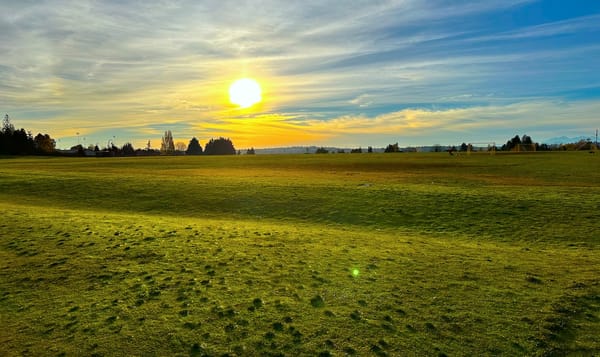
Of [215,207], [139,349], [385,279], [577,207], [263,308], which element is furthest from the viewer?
[215,207]

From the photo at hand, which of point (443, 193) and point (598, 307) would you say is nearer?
point (598, 307)

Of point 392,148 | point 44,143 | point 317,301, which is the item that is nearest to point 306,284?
point 317,301

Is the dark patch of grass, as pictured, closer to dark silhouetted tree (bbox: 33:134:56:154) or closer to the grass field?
the grass field

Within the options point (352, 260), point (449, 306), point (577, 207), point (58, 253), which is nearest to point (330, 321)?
point (449, 306)

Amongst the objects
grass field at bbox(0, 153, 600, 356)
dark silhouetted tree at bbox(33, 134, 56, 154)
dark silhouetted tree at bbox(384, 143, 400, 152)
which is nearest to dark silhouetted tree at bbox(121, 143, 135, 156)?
dark silhouetted tree at bbox(33, 134, 56, 154)

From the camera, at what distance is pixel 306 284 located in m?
9.95

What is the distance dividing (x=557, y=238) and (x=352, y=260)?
10424 mm

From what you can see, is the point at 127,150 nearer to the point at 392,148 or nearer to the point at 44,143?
the point at 44,143

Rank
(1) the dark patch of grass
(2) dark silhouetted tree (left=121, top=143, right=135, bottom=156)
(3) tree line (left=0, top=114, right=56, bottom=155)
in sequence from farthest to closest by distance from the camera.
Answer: (2) dark silhouetted tree (left=121, top=143, right=135, bottom=156) → (3) tree line (left=0, top=114, right=56, bottom=155) → (1) the dark patch of grass

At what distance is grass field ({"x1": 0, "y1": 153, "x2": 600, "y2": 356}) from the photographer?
23.1ft

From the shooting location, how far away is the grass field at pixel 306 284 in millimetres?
7027

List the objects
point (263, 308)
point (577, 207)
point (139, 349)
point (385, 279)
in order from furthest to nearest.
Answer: point (577, 207)
point (385, 279)
point (263, 308)
point (139, 349)

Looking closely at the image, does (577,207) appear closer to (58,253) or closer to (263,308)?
(263,308)

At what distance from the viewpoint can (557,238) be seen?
16.5m
